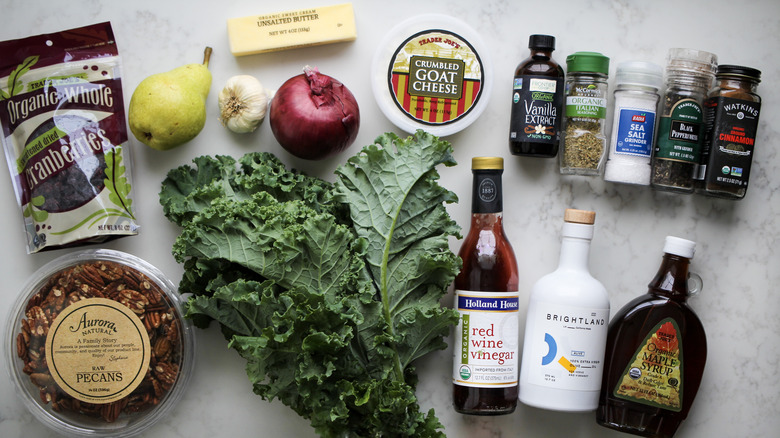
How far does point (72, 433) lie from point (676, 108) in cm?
146

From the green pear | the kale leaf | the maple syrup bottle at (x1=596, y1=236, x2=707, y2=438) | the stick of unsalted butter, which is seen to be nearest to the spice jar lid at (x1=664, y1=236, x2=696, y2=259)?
the maple syrup bottle at (x1=596, y1=236, x2=707, y2=438)

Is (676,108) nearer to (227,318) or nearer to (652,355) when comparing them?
(652,355)

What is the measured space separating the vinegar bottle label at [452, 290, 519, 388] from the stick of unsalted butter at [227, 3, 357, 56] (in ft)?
2.11

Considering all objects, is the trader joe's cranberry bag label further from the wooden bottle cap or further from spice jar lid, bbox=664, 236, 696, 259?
spice jar lid, bbox=664, 236, 696, 259

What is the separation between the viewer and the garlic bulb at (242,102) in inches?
52.1

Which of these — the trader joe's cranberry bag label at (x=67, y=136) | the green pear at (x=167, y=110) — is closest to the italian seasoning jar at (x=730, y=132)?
the green pear at (x=167, y=110)

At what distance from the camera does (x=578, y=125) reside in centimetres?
131

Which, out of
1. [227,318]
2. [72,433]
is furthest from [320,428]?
[72,433]

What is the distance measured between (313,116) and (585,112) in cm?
57

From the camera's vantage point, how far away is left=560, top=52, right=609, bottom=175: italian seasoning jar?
1295 mm

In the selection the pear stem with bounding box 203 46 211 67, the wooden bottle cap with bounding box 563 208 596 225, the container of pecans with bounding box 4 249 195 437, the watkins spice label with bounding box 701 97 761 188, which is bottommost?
the container of pecans with bounding box 4 249 195 437

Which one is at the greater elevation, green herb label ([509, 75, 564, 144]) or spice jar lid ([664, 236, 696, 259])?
green herb label ([509, 75, 564, 144])

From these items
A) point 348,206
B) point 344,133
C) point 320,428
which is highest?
point 344,133

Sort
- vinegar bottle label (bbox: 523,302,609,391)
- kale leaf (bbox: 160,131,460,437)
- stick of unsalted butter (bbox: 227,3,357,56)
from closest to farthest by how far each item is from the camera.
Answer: kale leaf (bbox: 160,131,460,437)
vinegar bottle label (bbox: 523,302,609,391)
stick of unsalted butter (bbox: 227,3,357,56)
